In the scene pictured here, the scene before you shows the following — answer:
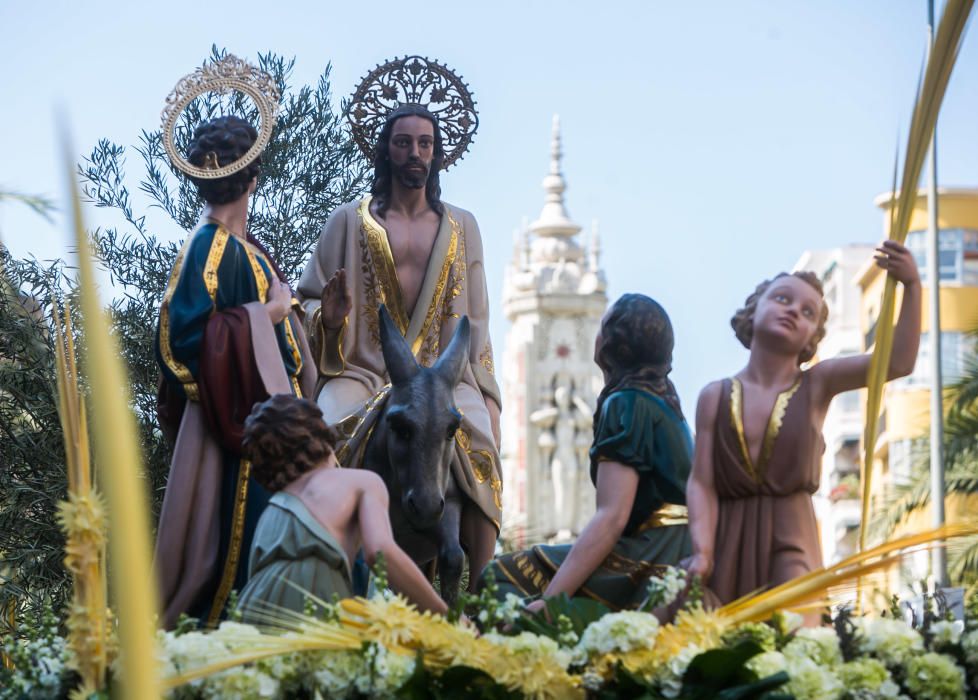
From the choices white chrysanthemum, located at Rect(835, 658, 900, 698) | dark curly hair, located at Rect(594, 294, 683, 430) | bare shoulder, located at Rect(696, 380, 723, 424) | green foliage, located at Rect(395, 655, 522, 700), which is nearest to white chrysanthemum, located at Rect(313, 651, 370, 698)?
green foliage, located at Rect(395, 655, 522, 700)

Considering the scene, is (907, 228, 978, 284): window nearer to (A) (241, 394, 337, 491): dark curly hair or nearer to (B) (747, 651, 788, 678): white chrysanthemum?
(A) (241, 394, 337, 491): dark curly hair

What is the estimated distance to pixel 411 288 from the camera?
464 inches

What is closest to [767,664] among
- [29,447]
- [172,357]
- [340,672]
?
[340,672]

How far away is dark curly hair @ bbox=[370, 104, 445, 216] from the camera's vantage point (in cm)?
1190

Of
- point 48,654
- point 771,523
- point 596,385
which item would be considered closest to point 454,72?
point 771,523

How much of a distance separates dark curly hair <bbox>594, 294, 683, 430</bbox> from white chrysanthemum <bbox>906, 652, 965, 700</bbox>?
2419 mm

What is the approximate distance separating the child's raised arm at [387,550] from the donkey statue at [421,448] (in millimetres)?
1860

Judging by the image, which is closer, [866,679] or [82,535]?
[82,535]

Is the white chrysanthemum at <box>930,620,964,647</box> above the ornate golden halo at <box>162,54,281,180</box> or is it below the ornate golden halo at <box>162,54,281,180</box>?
below

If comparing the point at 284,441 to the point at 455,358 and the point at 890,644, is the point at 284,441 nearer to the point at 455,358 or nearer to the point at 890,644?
the point at 455,358

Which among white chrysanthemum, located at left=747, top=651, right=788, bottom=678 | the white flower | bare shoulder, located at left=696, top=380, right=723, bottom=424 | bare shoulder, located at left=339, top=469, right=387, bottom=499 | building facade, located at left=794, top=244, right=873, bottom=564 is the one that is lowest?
white chrysanthemum, located at left=747, top=651, right=788, bottom=678

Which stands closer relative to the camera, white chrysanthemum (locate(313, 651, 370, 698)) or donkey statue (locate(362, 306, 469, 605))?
white chrysanthemum (locate(313, 651, 370, 698))

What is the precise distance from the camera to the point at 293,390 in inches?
412

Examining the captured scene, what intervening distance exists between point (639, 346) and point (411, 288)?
88.9 inches
